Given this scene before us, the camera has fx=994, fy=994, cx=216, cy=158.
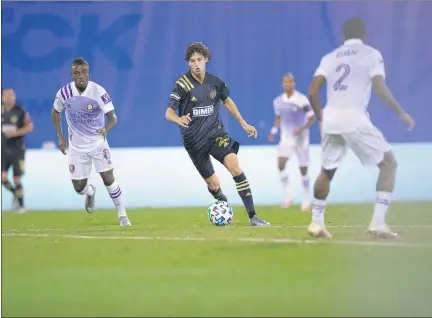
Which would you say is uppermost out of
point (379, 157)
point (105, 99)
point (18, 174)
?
point (105, 99)

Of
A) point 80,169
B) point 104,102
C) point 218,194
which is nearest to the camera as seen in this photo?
point 104,102

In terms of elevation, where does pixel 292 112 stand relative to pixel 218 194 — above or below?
above

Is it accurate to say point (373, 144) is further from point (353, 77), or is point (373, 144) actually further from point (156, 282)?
point (156, 282)

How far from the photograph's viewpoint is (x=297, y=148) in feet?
47.1

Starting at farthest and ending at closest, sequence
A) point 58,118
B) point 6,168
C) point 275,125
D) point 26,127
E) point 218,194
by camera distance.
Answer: point 6,168 → point 275,125 → point 26,127 → point 218,194 → point 58,118

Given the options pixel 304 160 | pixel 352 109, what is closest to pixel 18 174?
pixel 304 160

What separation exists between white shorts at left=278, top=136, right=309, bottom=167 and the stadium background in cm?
31

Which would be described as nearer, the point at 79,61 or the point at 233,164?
the point at 233,164

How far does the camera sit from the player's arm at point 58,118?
10.1 m

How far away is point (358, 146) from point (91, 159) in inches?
139

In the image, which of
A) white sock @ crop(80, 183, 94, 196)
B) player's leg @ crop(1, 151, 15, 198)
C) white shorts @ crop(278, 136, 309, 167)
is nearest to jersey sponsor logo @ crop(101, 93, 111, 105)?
white sock @ crop(80, 183, 94, 196)

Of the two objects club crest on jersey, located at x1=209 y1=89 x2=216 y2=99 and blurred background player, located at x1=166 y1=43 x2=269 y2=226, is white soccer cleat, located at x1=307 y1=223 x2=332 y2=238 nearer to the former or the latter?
blurred background player, located at x1=166 y1=43 x2=269 y2=226

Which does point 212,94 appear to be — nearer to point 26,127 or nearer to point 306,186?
point 26,127

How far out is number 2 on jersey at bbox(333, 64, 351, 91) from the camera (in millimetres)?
7723
